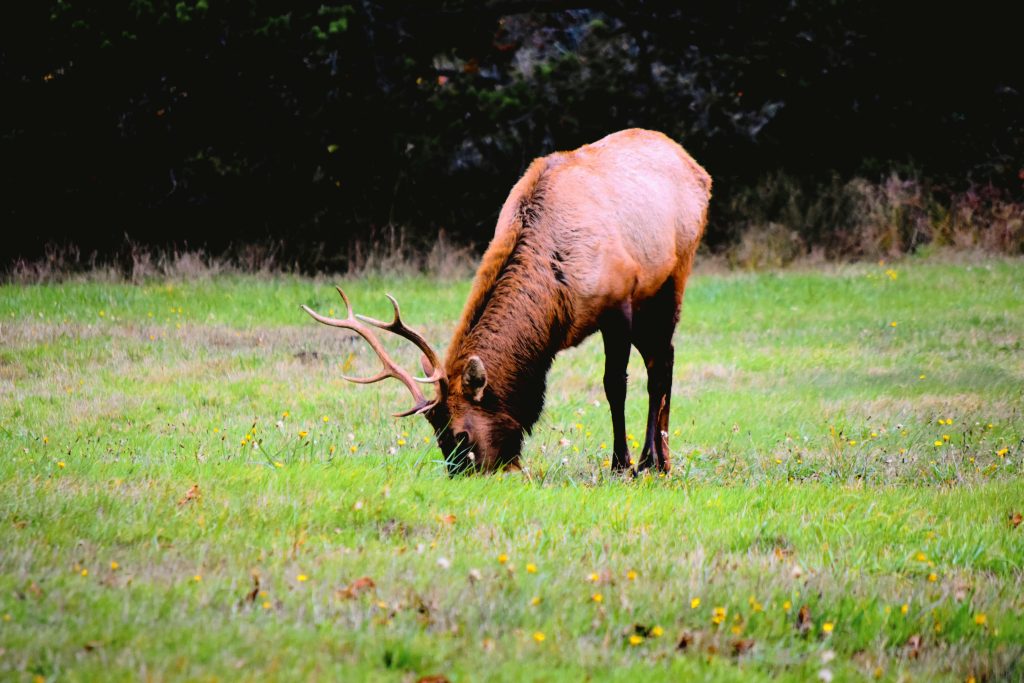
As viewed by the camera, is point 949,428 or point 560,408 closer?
point 949,428

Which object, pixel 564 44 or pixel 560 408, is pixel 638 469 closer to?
pixel 560 408

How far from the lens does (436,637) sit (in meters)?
4.32

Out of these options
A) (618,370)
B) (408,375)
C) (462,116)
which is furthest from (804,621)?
(462,116)

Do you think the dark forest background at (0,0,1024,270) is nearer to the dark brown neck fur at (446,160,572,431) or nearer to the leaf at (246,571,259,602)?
the dark brown neck fur at (446,160,572,431)

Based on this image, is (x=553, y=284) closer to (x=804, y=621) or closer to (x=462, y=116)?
(x=804, y=621)

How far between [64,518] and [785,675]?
3148 mm

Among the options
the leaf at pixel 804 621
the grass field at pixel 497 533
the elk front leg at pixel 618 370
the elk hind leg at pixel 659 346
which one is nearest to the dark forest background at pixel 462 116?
the grass field at pixel 497 533

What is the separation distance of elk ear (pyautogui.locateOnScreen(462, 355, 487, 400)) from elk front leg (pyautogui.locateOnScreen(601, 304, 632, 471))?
1.05 metres

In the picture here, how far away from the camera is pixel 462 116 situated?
18547 mm

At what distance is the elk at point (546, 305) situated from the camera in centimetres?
727

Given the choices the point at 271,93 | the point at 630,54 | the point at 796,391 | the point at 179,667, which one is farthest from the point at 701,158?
the point at 179,667

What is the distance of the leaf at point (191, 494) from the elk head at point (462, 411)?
147cm

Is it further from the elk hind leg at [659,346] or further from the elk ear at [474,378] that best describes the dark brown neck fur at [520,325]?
the elk hind leg at [659,346]

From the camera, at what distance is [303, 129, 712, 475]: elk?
7.27 meters
